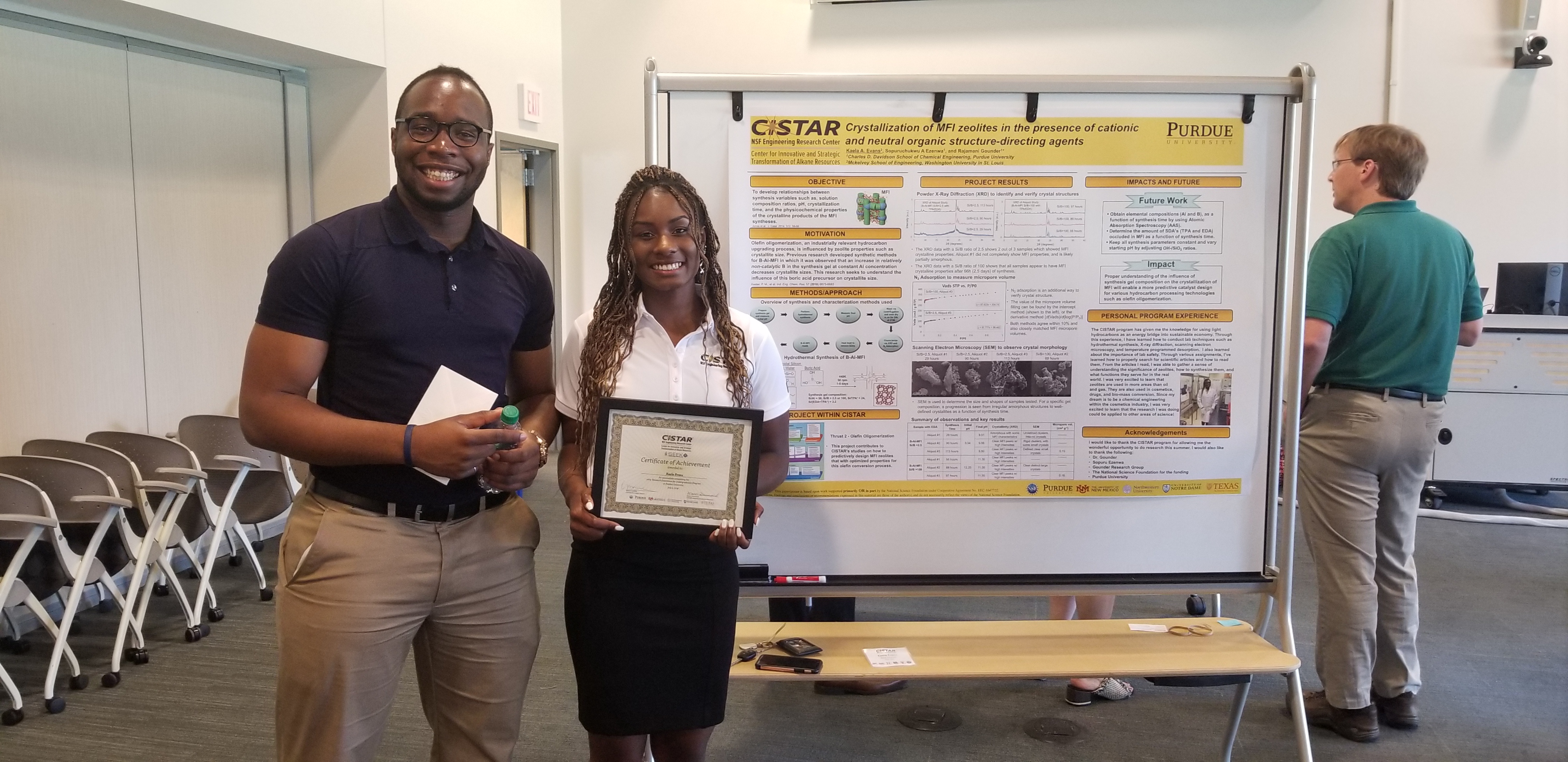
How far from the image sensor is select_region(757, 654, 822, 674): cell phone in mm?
2225

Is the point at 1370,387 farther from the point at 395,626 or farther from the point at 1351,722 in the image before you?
the point at 395,626

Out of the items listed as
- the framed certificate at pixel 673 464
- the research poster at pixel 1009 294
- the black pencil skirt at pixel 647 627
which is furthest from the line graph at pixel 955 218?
the black pencil skirt at pixel 647 627

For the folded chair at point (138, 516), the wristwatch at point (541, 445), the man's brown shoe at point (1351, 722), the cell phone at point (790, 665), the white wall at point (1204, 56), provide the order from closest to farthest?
the wristwatch at point (541, 445) → the cell phone at point (790, 665) → the man's brown shoe at point (1351, 722) → the folded chair at point (138, 516) → the white wall at point (1204, 56)

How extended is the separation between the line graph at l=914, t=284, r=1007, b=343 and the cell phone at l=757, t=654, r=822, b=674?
794 mm

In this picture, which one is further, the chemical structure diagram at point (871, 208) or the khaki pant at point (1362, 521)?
the khaki pant at point (1362, 521)

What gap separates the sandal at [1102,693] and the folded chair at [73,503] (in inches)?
129

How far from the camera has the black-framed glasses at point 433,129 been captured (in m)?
1.67

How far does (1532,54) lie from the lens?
6.27 meters

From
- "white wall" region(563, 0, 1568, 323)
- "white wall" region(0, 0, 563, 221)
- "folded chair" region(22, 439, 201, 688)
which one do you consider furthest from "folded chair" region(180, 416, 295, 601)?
"white wall" region(563, 0, 1568, 323)

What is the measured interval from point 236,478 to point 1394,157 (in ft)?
14.4

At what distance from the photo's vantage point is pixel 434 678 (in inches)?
73.6

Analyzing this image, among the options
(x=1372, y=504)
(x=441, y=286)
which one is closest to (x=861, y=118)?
(x=441, y=286)

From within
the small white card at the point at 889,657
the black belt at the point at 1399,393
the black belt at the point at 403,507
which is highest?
the black belt at the point at 1399,393

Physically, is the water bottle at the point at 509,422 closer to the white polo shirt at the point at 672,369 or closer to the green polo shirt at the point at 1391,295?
the white polo shirt at the point at 672,369
